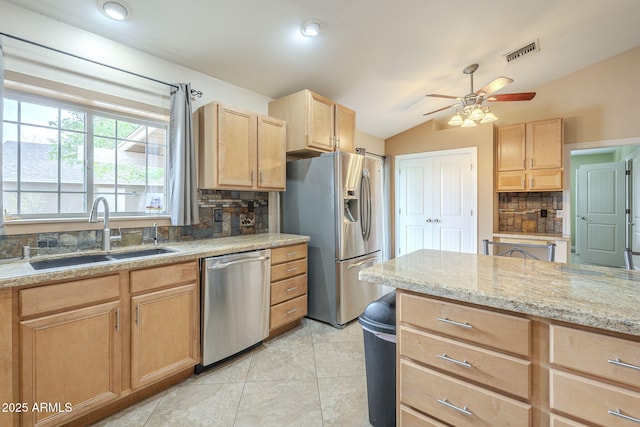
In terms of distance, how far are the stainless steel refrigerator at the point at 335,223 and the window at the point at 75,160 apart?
1.37m

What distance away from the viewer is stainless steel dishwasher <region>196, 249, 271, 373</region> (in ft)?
6.95

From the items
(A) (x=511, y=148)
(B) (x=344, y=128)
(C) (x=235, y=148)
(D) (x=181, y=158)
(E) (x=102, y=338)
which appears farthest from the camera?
(A) (x=511, y=148)

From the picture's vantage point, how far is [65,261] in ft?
6.11

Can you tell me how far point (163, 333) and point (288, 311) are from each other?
3.75ft

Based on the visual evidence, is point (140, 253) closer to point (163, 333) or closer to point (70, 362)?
point (163, 333)

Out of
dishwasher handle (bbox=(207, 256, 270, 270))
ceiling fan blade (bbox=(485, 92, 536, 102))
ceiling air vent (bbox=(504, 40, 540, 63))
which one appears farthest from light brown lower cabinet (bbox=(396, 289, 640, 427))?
ceiling air vent (bbox=(504, 40, 540, 63))

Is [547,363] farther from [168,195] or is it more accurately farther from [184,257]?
[168,195]

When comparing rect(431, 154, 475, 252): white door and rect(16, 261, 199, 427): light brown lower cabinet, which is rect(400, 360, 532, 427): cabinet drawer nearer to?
rect(16, 261, 199, 427): light brown lower cabinet

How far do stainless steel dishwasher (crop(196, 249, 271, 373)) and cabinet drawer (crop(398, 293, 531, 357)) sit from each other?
1.40m

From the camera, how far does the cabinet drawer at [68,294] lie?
140 centimetres

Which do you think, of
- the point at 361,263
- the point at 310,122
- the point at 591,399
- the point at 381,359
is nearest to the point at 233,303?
the point at 381,359

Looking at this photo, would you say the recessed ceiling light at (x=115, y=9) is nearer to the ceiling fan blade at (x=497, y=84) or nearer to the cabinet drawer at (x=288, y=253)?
the cabinet drawer at (x=288, y=253)

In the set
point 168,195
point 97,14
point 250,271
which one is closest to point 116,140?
point 168,195

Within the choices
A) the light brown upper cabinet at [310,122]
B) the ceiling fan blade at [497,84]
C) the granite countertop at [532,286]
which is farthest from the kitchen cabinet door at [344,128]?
the granite countertop at [532,286]
